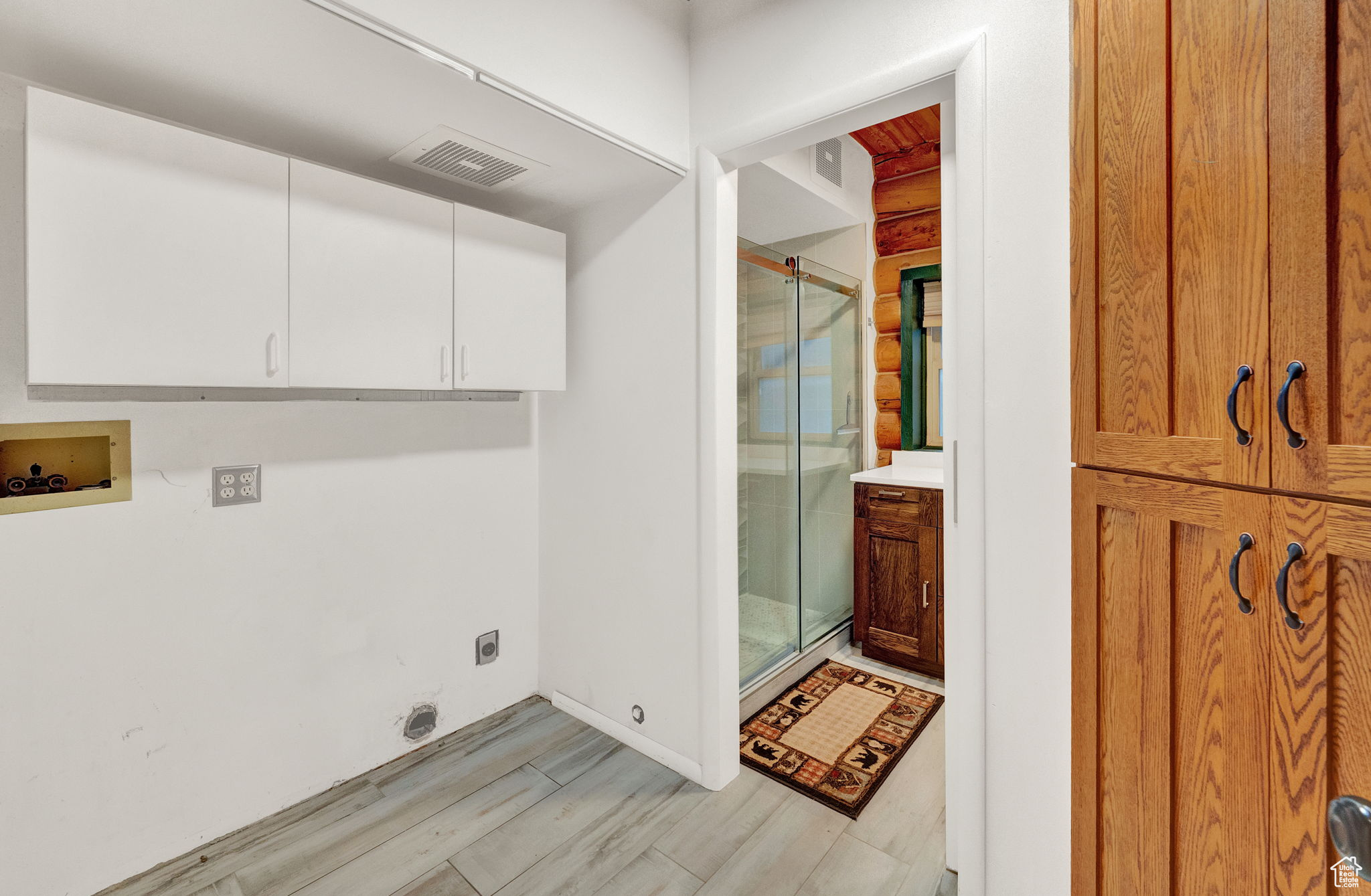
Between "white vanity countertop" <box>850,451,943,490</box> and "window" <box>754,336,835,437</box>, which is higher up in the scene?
"window" <box>754,336,835,437</box>

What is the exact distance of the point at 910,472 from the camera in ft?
10.5

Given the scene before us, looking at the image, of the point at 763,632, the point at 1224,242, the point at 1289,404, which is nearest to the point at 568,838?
the point at 763,632

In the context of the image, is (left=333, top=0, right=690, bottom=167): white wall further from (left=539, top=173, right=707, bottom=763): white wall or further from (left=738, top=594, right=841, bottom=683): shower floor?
(left=738, top=594, right=841, bottom=683): shower floor

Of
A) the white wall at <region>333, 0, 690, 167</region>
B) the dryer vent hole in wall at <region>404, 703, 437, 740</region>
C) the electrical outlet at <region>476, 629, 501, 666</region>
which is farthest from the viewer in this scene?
the electrical outlet at <region>476, 629, 501, 666</region>

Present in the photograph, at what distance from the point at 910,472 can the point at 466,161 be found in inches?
102

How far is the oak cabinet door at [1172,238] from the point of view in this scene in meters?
0.76

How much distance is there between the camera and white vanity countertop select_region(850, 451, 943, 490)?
9.16ft

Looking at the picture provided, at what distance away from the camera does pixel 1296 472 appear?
721mm

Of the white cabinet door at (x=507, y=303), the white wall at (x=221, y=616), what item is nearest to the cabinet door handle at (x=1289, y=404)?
the white cabinet door at (x=507, y=303)

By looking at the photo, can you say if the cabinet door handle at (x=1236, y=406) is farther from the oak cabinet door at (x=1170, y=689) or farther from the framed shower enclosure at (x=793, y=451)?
the framed shower enclosure at (x=793, y=451)

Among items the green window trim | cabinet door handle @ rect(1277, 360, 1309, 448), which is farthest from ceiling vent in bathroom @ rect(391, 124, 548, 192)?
the green window trim

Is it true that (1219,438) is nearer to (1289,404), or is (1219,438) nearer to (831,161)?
(1289,404)

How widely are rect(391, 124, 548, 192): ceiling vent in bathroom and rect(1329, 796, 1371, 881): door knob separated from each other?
2211mm

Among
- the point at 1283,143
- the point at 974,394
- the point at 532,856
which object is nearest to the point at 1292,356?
the point at 1283,143
